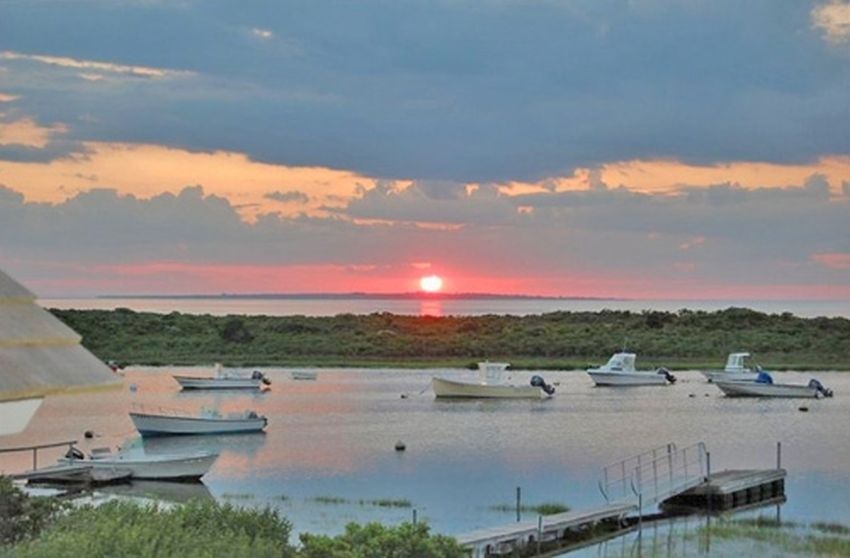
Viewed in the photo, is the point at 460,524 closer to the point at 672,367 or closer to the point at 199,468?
the point at 199,468

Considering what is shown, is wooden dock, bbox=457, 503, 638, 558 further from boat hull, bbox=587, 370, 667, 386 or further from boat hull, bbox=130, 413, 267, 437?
boat hull, bbox=587, 370, 667, 386

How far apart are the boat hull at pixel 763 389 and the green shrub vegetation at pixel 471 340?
78.0ft

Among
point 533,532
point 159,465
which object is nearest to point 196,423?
point 159,465

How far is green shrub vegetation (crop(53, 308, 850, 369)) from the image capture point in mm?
105125

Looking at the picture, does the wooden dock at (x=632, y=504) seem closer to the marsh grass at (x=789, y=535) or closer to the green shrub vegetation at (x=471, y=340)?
the marsh grass at (x=789, y=535)

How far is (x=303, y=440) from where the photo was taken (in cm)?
4925

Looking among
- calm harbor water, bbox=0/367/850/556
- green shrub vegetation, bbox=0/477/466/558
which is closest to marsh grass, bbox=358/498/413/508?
calm harbor water, bbox=0/367/850/556

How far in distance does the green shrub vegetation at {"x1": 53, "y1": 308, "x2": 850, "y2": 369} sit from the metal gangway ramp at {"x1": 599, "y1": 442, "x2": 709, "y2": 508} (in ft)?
186

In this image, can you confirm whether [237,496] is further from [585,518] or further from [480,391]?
[480,391]

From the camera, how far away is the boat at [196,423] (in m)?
49.3

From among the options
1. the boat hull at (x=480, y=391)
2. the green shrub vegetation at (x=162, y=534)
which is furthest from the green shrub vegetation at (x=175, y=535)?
the boat hull at (x=480, y=391)

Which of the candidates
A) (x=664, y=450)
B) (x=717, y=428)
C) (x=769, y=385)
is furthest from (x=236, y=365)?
(x=664, y=450)

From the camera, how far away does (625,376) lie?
7944cm

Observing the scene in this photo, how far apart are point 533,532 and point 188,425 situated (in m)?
28.0
